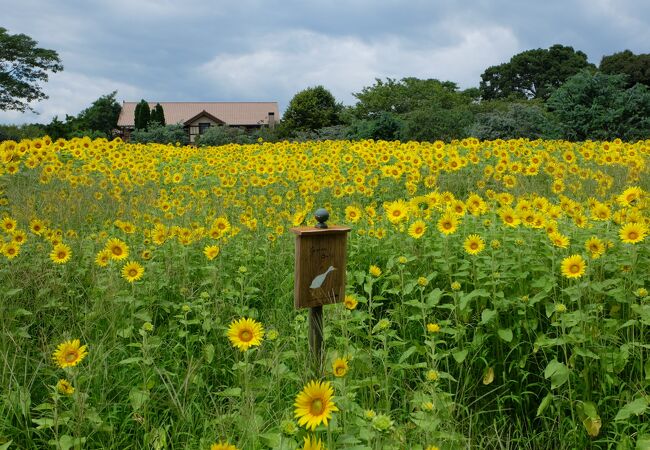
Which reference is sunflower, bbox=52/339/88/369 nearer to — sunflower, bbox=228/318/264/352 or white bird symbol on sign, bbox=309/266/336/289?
sunflower, bbox=228/318/264/352

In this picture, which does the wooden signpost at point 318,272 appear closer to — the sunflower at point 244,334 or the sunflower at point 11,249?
the sunflower at point 244,334

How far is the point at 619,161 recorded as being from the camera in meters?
7.05

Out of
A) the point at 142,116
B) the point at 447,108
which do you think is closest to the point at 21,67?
the point at 142,116

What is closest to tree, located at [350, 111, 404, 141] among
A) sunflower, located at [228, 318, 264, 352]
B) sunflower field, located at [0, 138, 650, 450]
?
sunflower field, located at [0, 138, 650, 450]

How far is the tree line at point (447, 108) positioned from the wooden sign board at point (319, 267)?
41.4 feet

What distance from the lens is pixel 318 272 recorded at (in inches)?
99.0

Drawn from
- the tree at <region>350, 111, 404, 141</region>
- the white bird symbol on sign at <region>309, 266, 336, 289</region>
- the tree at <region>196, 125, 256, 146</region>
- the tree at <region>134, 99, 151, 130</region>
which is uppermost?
the tree at <region>134, 99, 151, 130</region>

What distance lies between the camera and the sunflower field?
2127 millimetres

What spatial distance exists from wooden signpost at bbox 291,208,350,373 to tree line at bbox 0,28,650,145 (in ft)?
41.5

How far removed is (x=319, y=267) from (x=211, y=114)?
48.4 metres

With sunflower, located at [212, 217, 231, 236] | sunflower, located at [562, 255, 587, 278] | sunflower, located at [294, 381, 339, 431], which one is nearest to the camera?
sunflower, located at [294, 381, 339, 431]

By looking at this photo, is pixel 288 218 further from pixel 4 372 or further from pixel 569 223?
pixel 4 372

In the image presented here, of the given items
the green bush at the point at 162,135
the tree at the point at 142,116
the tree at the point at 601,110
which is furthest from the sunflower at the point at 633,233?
the tree at the point at 142,116

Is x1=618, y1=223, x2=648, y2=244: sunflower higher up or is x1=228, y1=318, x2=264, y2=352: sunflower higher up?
x1=618, y1=223, x2=648, y2=244: sunflower
